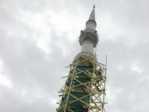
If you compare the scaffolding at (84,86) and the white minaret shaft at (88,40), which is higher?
the white minaret shaft at (88,40)

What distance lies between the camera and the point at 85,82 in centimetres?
6631

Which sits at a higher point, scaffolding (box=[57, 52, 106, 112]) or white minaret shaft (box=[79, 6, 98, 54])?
white minaret shaft (box=[79, 6, 98, 54])

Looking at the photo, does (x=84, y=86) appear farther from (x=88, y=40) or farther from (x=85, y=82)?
(x=88, y=40)

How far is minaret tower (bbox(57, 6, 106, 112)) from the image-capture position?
204 feet

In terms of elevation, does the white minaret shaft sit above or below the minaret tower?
above

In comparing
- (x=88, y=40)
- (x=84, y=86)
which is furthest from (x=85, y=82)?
(x=88, y=40)

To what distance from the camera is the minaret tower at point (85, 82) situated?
2444 inches

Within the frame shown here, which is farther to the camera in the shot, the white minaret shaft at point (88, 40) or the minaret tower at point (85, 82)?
the white minaret shaft at point (88, 40)

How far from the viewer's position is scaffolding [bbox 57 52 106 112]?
61938 mm

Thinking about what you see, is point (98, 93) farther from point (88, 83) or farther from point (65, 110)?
point (65, 110)

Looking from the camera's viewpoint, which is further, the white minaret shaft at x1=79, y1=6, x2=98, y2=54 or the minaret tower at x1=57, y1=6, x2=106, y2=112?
the white minaret shaft at x1=79, y1=6, x2=98, y2=54

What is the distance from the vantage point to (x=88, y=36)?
74625 mm

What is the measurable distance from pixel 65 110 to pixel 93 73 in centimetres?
1084

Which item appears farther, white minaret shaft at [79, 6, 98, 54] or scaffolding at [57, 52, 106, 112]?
white minaret shaft at [79, 6, 98, 54]
